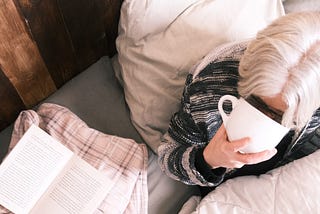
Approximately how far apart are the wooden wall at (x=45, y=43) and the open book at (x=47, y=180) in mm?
136

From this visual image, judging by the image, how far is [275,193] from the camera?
75 centimetres

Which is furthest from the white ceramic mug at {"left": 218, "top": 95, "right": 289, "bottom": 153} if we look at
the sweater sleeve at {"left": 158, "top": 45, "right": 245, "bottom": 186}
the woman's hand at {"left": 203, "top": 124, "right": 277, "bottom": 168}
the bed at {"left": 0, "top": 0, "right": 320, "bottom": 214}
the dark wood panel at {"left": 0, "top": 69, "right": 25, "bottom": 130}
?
the dark wood panel at {"left": 0, "top": 69, "right": 25, "bottom": 130}

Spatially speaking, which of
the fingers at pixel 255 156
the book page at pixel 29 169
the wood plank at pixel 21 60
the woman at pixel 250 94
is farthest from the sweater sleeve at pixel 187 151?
the wood plank at pixel 21 60

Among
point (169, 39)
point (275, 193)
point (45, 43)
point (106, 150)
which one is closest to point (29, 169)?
point (106, 150)

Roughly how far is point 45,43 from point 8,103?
0.56 feet

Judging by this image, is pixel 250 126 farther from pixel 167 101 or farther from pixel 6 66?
pixel 6 66

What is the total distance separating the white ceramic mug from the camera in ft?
1.54

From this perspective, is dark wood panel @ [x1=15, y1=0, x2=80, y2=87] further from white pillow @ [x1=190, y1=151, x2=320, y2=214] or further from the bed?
white pillow @ [x1=190, y1=151, x2=320, y2=214]

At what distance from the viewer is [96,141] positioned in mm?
806

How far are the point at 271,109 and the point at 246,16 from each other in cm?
35

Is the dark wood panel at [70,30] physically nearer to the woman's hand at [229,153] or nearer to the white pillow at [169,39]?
the white pillow at [169,39]

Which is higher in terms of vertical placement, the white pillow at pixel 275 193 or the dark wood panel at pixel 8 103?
the dark wood panel at pixel 8 103

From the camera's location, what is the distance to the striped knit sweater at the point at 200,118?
0.63 meters

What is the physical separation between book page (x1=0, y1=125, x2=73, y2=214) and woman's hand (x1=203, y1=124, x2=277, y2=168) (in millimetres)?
348
